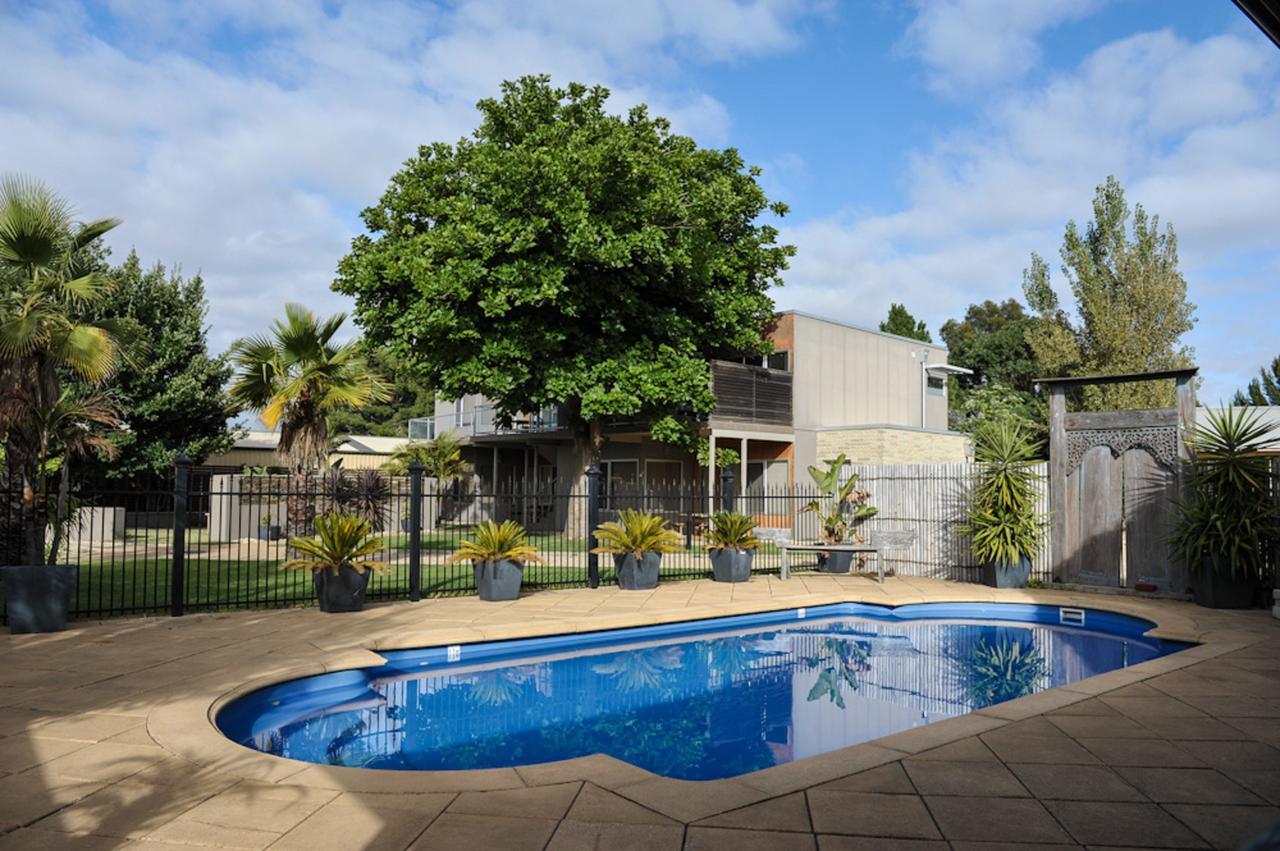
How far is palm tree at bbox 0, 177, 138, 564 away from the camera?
7551mm

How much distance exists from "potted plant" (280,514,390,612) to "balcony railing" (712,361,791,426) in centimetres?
1329

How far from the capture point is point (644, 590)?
11617mm

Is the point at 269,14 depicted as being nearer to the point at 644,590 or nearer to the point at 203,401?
the point at 644,590

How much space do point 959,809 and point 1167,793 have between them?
1.06m

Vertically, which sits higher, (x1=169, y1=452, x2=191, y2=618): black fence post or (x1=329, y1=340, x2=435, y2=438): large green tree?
(x1=329, y1=340, x2=435, y2=438): large green tree

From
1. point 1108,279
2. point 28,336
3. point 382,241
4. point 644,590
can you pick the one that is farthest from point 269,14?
point 1108,279

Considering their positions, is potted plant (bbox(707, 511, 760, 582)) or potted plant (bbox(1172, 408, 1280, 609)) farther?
potted plant (bbox(707, 511, 760, 582))

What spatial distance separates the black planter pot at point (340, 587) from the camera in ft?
30.2

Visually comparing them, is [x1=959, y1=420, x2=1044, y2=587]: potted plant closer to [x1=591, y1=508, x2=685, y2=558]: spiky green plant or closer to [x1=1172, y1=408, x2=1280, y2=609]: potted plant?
[x1=1172, y1=408, x2=1280, y2=609]: potted plant

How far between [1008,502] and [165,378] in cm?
2380

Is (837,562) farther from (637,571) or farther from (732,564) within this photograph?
(637,571)

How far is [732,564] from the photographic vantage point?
12789 millimetres

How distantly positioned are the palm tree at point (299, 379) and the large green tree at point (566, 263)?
253cm

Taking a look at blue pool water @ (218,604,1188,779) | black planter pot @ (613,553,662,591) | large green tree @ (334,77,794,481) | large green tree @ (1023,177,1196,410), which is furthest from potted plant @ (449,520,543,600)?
large green tree @ (1023,177,1196,410)
